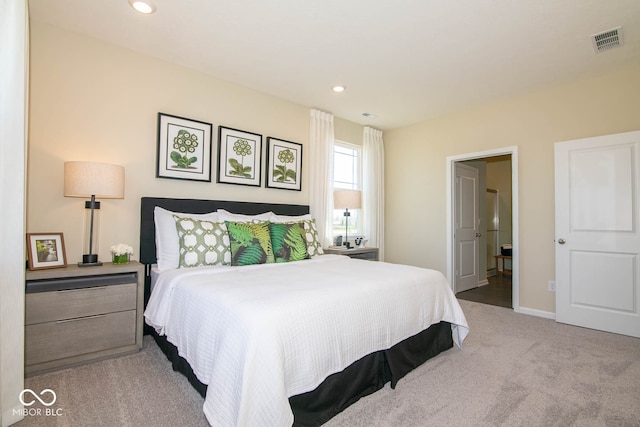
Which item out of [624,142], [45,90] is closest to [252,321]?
[45,90]

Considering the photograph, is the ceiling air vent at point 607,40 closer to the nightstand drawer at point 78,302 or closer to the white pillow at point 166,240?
the white pillow at point 166,240

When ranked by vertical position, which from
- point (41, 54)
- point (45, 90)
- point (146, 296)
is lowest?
point (146, 296)

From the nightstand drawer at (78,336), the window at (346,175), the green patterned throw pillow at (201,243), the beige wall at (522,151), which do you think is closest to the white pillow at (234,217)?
the green patterned throw pillow at (201,243)

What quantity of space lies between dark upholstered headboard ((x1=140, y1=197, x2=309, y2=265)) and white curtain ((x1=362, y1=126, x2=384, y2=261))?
1904 mm

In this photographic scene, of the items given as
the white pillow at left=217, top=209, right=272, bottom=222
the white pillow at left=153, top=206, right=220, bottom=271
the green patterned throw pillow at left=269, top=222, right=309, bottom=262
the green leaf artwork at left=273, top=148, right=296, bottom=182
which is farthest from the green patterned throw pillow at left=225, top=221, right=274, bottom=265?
the green leaf artwork at left=273, top=148, right=296, bottom=182

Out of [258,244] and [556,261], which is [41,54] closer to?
[258,244]

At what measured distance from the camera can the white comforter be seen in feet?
4.36

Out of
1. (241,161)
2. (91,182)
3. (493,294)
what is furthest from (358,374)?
(493,294)

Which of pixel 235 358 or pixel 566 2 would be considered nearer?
pixel 235 358

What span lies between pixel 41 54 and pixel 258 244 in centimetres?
230

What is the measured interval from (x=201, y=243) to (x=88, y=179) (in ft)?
3.12

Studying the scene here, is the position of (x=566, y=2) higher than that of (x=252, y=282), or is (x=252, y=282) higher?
(x=566, y=2)

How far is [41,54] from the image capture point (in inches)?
97.0

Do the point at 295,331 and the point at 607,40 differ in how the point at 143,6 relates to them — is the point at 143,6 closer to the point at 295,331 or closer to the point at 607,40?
the point at 295,331
